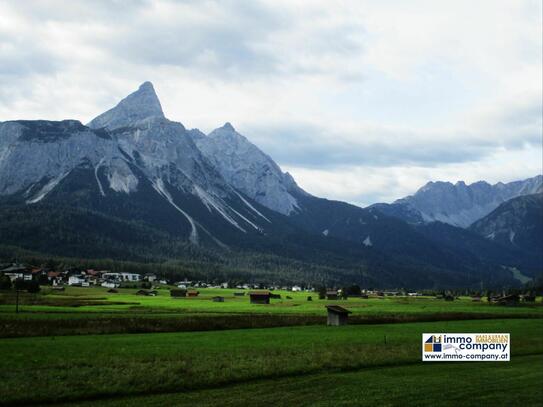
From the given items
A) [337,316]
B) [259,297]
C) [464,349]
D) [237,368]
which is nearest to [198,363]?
[237,368]

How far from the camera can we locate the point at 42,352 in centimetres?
4644

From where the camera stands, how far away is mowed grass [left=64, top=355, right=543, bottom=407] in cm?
3356

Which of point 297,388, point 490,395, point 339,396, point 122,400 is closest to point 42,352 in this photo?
point 122,400

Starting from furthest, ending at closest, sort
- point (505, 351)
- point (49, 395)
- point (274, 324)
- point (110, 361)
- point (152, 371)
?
point (274, 324), point (505, 351), point (110, 361), point (152, 371), point (49, 395)

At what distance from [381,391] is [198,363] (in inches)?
569

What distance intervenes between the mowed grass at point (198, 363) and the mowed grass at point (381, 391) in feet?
0.95

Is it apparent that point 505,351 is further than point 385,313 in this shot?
No

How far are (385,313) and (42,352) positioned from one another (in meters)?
72.8

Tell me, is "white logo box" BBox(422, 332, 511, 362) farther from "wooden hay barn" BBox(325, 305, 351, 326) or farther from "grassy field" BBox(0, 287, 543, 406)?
"wooden hay barn" BBox(325, 305, 351, 326)

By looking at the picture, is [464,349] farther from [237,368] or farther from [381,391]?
[237,368]

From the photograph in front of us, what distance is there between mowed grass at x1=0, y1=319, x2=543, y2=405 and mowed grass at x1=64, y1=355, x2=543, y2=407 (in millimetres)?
291

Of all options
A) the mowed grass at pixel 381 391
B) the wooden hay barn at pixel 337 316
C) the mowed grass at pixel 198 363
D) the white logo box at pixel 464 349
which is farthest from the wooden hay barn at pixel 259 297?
the mowed grass at pixel 381 391

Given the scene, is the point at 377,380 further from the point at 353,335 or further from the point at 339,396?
the point at 353,335

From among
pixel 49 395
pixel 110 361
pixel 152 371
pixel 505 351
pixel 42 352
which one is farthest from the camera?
pixel 505 351
